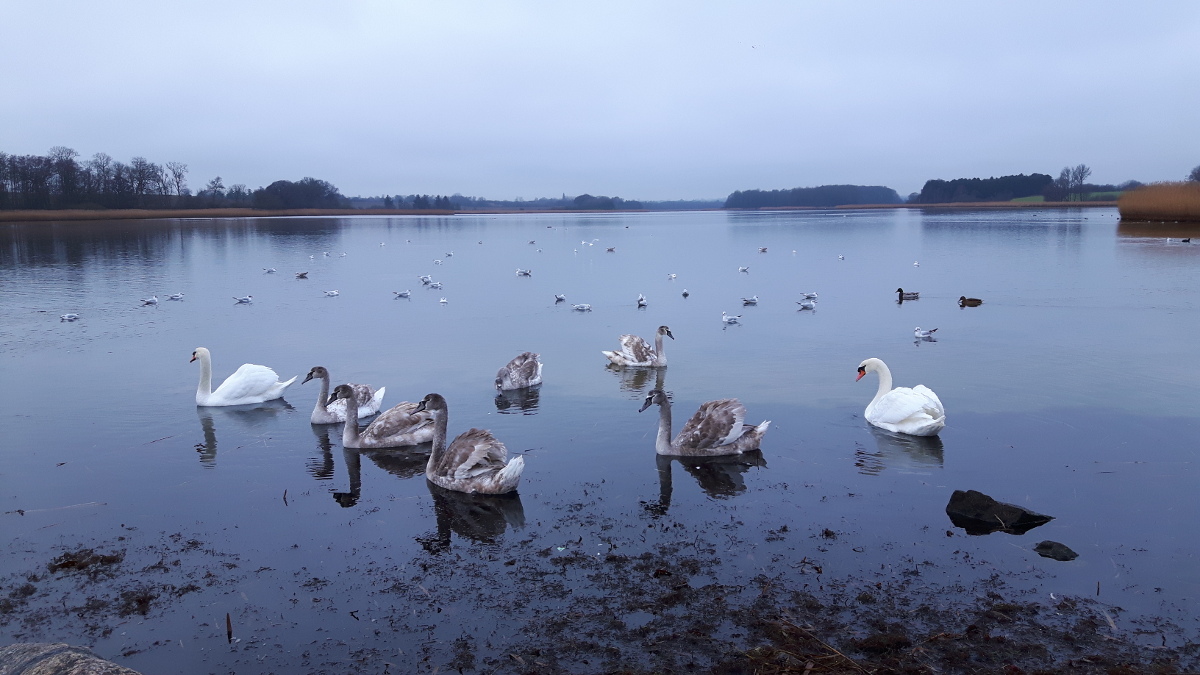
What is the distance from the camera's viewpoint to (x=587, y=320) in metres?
20.4

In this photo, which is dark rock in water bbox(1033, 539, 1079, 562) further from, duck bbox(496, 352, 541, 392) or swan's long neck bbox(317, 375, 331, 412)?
swan's long neck bbox(317, 375, 331, 412)

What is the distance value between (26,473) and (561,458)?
568 cm

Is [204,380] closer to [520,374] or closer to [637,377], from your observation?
[520,374]

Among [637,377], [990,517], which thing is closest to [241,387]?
[637,377]

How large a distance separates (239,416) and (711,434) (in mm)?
6595

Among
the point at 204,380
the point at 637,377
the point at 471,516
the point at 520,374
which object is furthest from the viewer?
the point at 637,377

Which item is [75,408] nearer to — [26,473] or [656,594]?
[26,473]

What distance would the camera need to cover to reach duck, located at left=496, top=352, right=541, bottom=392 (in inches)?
484

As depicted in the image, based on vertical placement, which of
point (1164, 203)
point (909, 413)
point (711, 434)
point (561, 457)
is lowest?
point (561, 457)

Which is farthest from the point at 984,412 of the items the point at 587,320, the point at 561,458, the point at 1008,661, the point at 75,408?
the point at 75,408

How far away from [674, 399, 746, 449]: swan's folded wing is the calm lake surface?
1.06 ft

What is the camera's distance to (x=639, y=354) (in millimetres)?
14352

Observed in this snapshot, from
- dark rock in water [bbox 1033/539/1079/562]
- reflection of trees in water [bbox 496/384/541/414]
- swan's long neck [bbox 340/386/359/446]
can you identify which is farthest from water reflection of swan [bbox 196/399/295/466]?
dark rock in water [bbox 1033/539/1079/562]

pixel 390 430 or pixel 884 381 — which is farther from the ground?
pixel 884 381
